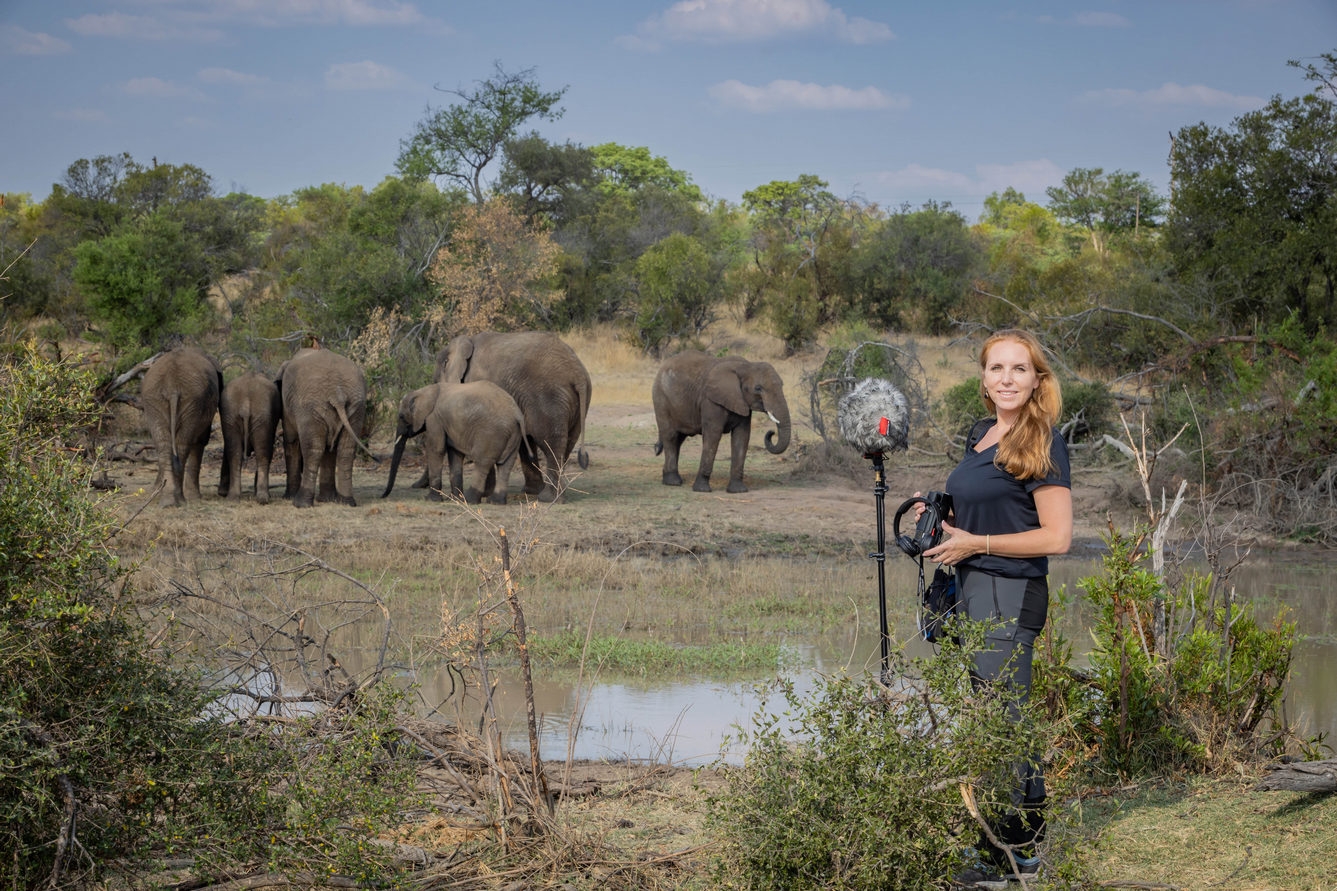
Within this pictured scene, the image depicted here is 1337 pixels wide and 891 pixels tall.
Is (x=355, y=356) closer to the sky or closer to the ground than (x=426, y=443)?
closer to the sky

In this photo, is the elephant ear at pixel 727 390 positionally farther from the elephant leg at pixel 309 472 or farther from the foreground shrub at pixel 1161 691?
the foreground shrub at pixel 1161 691

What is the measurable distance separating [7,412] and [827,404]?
16.9m

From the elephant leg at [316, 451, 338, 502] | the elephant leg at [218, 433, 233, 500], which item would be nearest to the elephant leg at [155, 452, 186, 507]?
the elephant leg at [218, 433, 233, 500]

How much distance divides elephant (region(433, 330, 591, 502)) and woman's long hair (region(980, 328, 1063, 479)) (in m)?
11.7

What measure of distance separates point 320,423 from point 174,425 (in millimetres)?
1530

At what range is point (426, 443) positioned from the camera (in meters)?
15.4

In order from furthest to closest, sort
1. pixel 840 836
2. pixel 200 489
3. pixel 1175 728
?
pixel 200 489
pixel 1175 728
pixel 840 836

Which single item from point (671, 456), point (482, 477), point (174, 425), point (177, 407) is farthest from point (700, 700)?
point (671, 456)

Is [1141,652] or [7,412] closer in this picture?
[7,412]

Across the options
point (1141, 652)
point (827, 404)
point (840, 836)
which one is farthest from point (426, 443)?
point (840, 836)

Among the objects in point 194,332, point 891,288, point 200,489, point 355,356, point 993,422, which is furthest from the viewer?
point 891,288

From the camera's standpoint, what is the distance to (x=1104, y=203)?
5047 cm

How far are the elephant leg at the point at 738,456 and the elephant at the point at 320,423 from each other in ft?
15.8

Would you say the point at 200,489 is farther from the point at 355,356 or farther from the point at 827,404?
the point at 827,404
